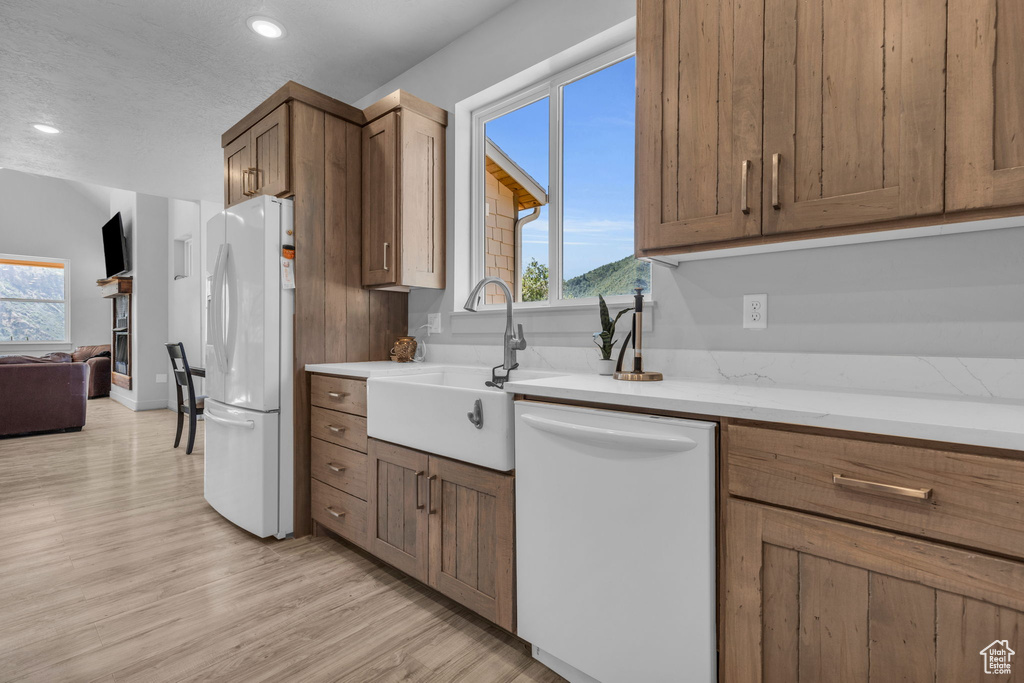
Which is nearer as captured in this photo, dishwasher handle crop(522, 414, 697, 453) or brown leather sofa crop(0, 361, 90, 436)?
dishwasher handle crop(522, 414, 697, 453)

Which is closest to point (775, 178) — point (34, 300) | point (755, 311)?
point (755, 311)

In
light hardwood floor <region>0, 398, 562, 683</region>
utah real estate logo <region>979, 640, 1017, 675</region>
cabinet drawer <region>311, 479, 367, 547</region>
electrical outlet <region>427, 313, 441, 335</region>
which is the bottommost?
light hardwood floor <region>0, 398, 562, 683</region>

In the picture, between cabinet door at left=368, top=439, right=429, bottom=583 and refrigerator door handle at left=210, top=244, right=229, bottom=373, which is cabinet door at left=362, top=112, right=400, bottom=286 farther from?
cabinet door at left=368, top=439, right=429, bottom=583

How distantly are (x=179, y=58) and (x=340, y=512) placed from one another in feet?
9.13

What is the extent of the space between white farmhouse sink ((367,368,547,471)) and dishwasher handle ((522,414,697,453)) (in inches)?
5.3

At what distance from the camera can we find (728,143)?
134cm

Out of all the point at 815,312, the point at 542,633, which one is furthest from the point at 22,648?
the point at 815,312

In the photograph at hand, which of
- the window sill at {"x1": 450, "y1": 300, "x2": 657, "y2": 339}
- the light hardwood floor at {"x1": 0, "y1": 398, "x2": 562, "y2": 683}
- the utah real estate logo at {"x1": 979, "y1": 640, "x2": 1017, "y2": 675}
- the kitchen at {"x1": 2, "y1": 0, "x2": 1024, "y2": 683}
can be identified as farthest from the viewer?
the window sill at {"x1": 450, "y1": 300, "x2": 657, "y2": 339}

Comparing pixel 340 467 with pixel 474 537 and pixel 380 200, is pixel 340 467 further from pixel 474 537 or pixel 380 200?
pixel 380 200

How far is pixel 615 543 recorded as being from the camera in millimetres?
1260

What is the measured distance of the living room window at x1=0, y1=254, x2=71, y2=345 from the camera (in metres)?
7.64

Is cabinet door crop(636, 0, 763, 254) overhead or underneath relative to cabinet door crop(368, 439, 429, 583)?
overhead

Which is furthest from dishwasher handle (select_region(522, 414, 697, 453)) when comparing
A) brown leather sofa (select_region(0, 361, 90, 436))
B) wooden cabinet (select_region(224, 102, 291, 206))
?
brown leather sofa (select_region(0, 361, 90, 436))

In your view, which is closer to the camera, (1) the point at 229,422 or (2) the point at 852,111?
(2) the point at 852,111
